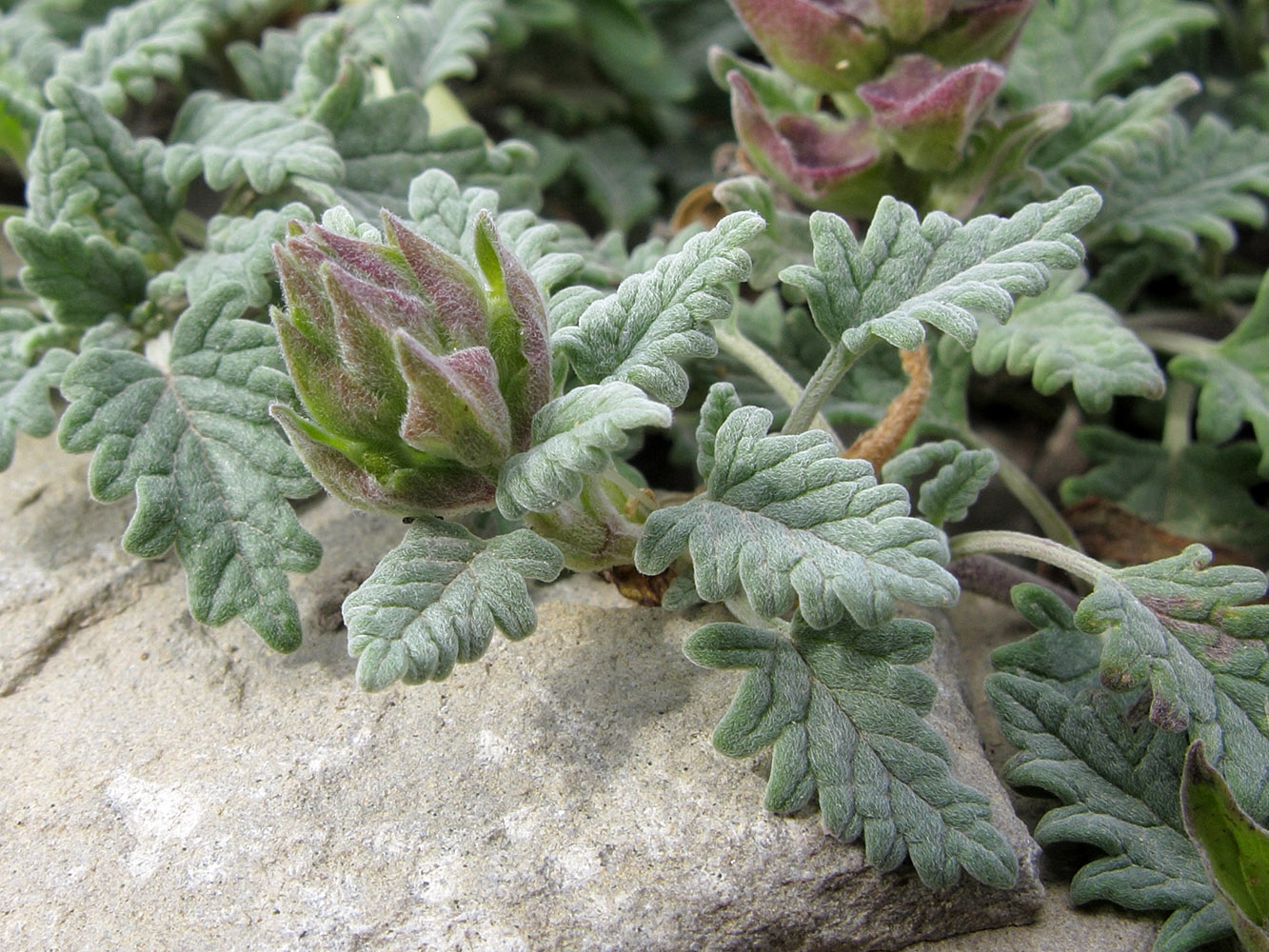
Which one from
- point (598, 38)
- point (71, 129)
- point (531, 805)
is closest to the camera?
point (531, 805)

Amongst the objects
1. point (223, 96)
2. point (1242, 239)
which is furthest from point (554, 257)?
point (1242, 239)

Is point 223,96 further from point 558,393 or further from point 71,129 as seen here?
point 558,393

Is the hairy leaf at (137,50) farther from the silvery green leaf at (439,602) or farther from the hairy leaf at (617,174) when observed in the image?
the silvery green leaf at (439,602)

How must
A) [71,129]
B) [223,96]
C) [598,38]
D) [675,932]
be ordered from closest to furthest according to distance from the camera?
[675,932], [71,129], [223,96], [598,38]

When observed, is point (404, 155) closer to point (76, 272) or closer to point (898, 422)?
point (76, 272)

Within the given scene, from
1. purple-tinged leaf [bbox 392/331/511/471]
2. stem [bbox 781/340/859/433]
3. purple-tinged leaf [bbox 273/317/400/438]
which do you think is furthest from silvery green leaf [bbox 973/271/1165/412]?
purple-tinged leaf [bbox 273/317/400/438]

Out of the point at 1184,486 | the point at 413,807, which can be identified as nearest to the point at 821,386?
the point at 413,807

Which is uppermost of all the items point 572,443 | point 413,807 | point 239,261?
point 572,443
